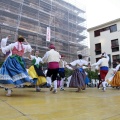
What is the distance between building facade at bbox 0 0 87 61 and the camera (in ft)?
79.0

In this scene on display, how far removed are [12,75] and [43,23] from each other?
23.0m

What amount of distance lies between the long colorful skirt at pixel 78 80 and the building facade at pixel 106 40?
920 inches

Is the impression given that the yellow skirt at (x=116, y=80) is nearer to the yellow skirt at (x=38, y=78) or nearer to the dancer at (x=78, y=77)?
the dancer at (x=78, y=77)

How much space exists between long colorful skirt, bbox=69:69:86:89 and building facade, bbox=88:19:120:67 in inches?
920

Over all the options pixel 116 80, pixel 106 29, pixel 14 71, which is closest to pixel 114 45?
pixel 106 29

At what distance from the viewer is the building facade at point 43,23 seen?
24.1 m

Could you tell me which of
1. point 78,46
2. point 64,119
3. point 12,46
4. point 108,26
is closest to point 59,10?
point 78,46

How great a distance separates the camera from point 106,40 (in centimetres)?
3250

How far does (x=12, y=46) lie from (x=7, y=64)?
42 cm

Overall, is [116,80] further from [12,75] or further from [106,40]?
[106,40]

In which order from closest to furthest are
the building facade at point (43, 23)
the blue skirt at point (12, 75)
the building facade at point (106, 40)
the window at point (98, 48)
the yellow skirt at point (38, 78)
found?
1. the blue skirt at point (12, 75)
2. the yellow skirt at point (38, 78)
3. the building facade at point (43, 23)
4. the building facade at point (106, 40)
5. the window at point (98, 48)

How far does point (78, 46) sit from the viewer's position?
31.4m

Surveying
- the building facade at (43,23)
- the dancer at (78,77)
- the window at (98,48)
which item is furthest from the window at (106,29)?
the dancer at (78,77)

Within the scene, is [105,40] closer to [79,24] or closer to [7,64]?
[79,24]
